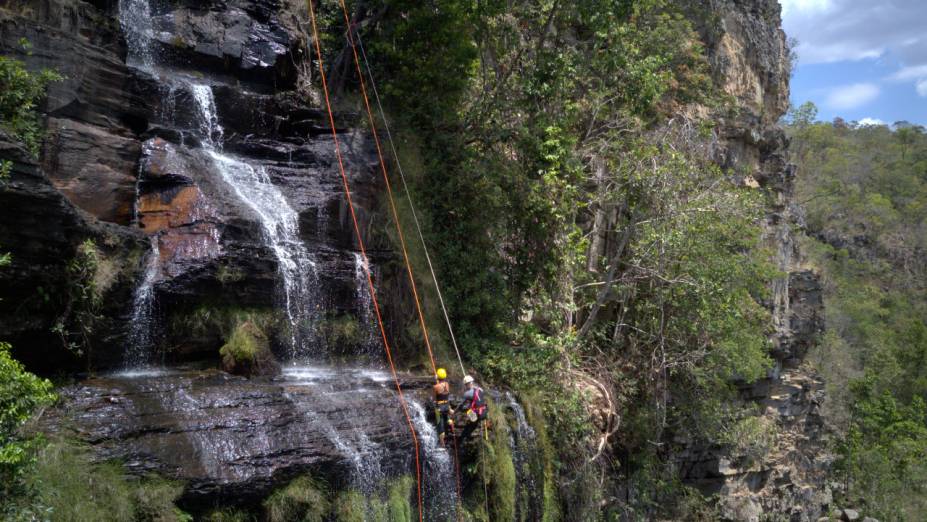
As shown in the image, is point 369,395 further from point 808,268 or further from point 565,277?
point 808,268

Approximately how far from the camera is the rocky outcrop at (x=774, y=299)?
80.4 feet

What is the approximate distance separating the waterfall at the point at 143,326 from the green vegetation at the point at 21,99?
2.41 meters

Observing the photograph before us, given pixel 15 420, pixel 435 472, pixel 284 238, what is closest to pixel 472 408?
pixel 435 472

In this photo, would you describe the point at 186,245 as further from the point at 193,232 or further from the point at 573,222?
the point at 573,222

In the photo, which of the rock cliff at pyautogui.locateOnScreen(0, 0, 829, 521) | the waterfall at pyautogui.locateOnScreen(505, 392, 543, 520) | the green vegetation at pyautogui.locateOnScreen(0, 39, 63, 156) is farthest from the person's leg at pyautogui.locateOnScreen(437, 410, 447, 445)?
the green vegetation at pyautogui.locateOnScreen(0, 39, 63, 156)

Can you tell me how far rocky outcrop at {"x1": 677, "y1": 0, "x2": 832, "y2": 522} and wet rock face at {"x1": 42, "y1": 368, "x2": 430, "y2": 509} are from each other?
15742 millimetres

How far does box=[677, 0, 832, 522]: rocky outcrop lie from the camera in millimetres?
24500

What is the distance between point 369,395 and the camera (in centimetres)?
1120

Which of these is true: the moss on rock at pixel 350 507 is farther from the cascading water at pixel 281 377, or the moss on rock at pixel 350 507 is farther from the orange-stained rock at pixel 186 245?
the orange-stained rock at pixel 186 245

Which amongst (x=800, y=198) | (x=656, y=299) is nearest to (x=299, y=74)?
(x=656, y=299)

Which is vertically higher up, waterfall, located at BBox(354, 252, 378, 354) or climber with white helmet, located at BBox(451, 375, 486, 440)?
waterfall, located at BBox(354, 252, 378, 354)

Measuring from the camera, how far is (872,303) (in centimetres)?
4344

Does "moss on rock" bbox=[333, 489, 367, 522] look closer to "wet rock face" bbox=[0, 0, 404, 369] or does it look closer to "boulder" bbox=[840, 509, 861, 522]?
"wet rock face" bbox=[0, 0, 404, 369]

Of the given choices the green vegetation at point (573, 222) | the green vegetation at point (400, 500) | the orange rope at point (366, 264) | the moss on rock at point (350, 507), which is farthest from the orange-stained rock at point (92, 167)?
the green vegetation at point (400, 500)
